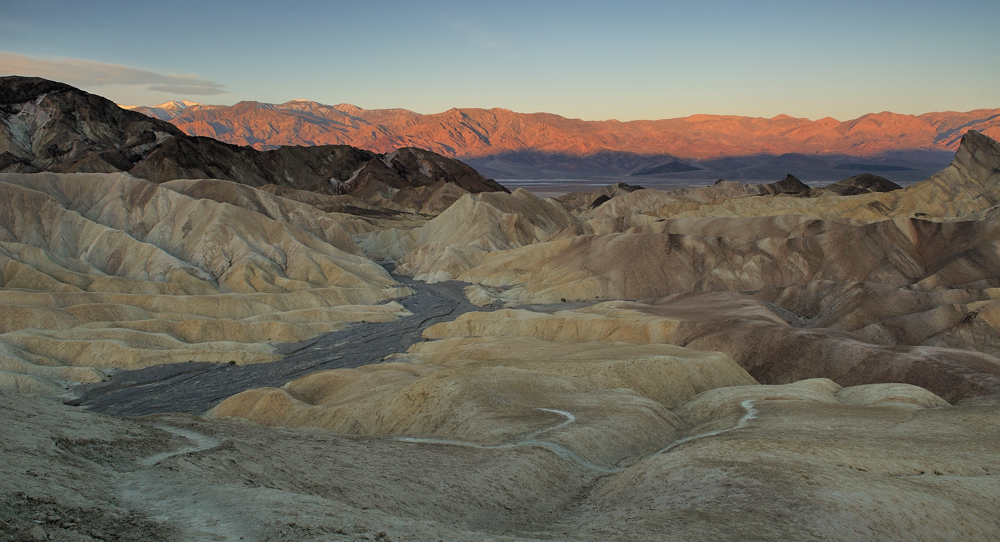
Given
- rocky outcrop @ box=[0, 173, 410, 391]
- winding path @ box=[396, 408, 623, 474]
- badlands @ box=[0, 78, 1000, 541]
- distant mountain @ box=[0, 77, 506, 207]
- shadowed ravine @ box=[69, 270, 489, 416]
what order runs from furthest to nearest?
distant mountain @ box=[0, 77, 506, 207] → rocky outcrop @ box=[0, 173, 410, 391] → shadowed ravine @ box=[69, 270, 489, 416] → winding path @ box=[396, 408, 623, 474] → badlands @ box=[0, 78, 1000, 541]

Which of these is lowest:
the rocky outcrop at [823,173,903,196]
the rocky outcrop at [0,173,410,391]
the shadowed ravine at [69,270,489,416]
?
the shadowed ravine at [69,270,489,416]

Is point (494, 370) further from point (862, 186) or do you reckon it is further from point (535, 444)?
point (862, 186)

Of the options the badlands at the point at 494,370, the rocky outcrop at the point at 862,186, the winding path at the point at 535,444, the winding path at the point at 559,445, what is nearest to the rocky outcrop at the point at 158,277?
the badlands at the point at 494,370

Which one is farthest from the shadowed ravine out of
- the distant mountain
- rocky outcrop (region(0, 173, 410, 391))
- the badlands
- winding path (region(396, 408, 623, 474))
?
the distant mountain

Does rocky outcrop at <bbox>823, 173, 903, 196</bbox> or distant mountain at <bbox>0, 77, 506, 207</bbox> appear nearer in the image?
distant mountain at <bbox>0, 77, 506, 207</bbox>

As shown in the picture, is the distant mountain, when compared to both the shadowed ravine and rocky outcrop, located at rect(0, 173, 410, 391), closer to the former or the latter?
rocky outcrop, located at rect(0, 173, 410, 391)

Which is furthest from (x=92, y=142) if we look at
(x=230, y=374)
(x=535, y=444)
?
(x=535, y=444)
